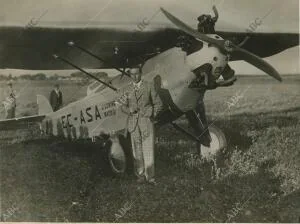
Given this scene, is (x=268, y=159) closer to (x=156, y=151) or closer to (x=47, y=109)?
(x=156, y=151)

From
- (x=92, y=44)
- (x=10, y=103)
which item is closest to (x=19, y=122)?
(x=10, y=103)

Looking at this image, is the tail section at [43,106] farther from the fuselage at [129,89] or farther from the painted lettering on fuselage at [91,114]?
the painted lettering on fuselage at [91,114]

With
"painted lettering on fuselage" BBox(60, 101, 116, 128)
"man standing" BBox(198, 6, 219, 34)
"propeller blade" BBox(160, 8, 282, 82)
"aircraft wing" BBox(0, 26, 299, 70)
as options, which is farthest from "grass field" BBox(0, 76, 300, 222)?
"man standing" BBox(198, 6, 219, 34)

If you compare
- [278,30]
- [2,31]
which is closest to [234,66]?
[278,30]

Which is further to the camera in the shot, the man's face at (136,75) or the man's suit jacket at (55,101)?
the man's suit jacket at (55,101)

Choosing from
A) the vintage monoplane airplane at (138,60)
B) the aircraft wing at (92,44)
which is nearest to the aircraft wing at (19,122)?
the vintage monoplane airplane at (138,60)
